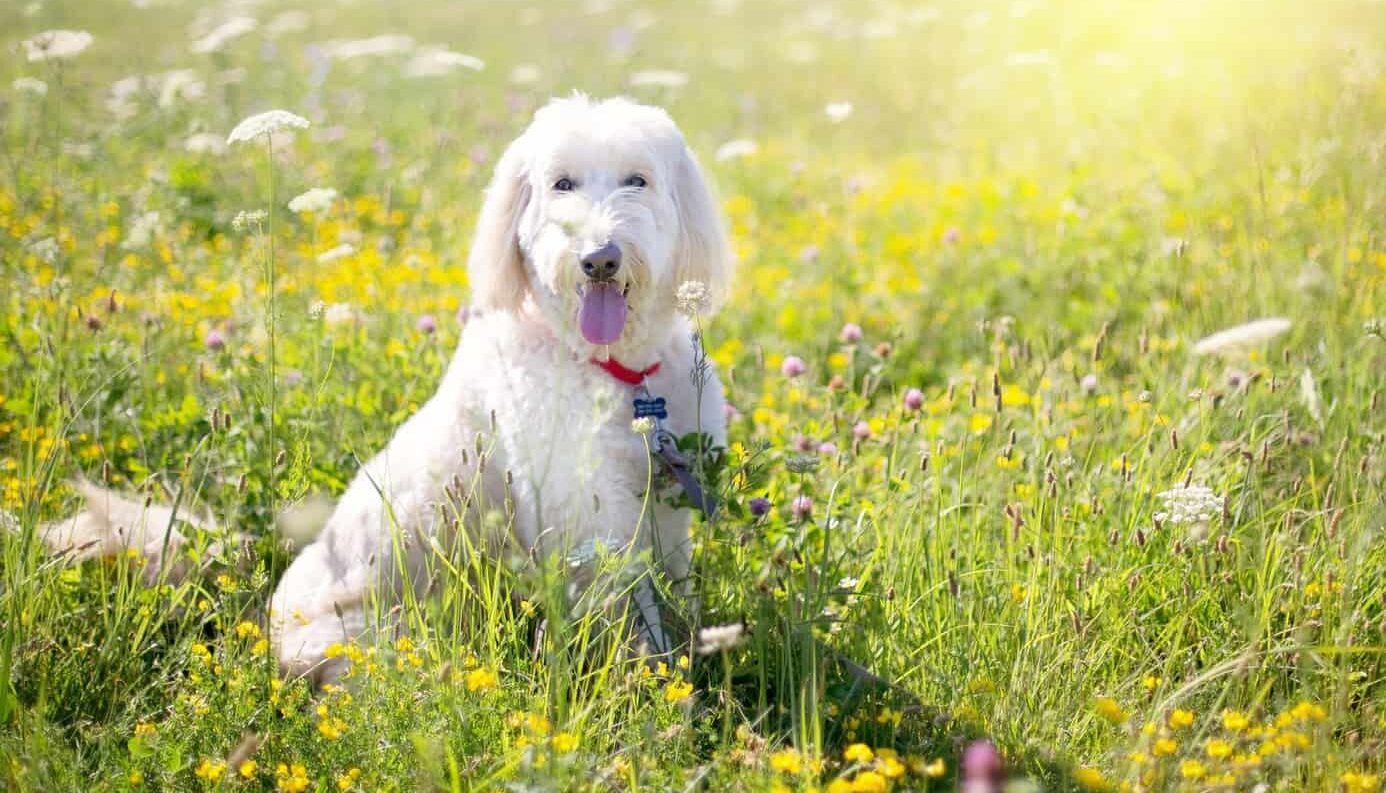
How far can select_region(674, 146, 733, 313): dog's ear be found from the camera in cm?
322

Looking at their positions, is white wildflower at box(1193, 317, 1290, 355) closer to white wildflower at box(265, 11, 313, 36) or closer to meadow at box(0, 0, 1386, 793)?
meadow at box(0, 0, 1386, 793)

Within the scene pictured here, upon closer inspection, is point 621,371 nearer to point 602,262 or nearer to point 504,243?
point 602,262

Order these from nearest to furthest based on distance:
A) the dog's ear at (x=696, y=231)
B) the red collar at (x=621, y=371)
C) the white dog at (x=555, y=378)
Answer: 1. the white dog at (x=555, y=378)
2. the red collar at (x=621, y=371)
3. the dog's ear at (x=696, y=231)

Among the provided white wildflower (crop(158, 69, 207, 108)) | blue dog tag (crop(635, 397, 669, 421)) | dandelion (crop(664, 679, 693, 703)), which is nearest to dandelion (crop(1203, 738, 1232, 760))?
dandelion (crop(664, 679, 693, 703))

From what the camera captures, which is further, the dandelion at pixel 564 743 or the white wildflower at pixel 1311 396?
the white wildflower at pixel 1311 396

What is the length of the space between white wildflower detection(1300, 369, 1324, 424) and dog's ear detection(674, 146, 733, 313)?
1701mm

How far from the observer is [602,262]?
2799 mm

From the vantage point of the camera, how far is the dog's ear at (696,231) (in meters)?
3.22

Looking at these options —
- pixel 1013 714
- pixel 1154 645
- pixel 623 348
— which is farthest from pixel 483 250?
pixel 1154 645

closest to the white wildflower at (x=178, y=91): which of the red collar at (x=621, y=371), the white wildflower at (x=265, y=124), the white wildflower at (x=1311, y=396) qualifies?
the white wildflower at (x=265, y=124)

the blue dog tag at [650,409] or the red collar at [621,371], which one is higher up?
the red collar at [621,371]

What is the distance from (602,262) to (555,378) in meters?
0.38

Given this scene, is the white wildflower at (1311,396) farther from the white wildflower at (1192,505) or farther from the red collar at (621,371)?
the red collar at (621,371)

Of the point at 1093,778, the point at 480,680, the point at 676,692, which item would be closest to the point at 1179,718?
the point at 1093,778
